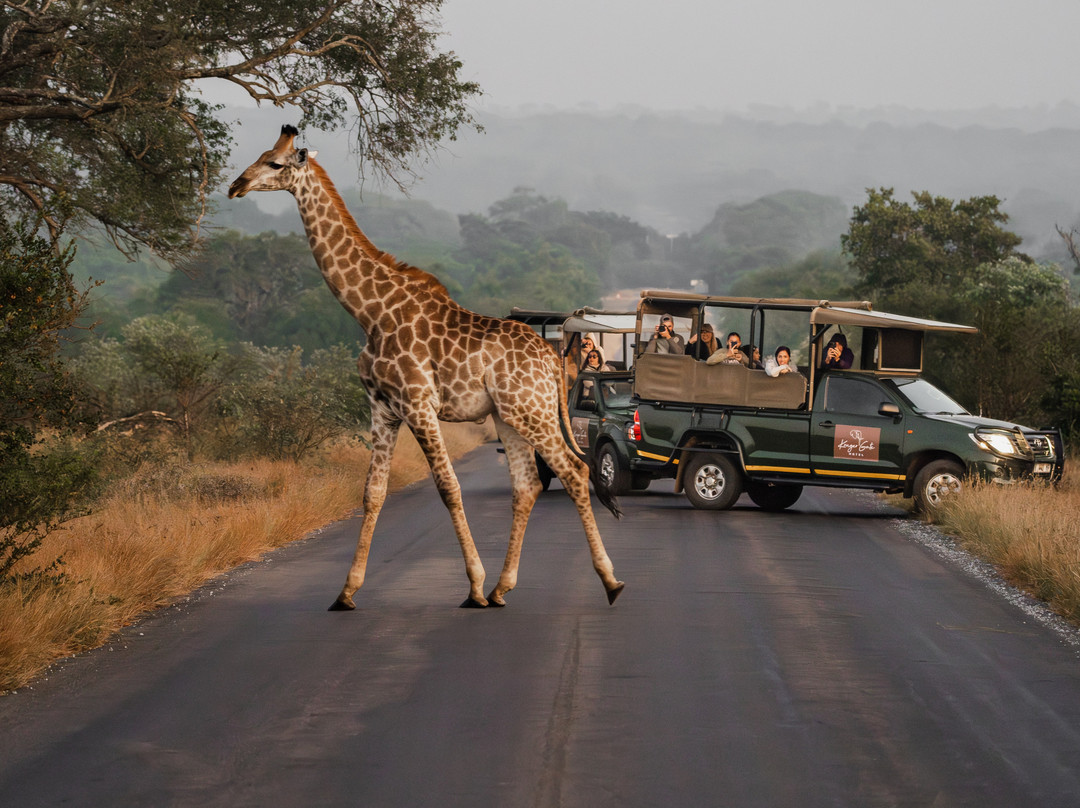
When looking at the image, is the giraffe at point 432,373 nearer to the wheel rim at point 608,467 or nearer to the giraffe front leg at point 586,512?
the giraffe front leg at point 586,512

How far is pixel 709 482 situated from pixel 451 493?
8.91 m

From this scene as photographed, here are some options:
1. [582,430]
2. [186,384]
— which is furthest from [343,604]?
[186,384]

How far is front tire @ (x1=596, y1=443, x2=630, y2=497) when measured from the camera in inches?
800

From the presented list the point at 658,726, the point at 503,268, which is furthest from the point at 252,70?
the point at 503,268

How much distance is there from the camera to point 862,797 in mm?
5809

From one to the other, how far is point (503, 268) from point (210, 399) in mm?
141593

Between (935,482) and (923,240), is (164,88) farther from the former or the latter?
(923,240)

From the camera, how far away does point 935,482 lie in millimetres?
17906

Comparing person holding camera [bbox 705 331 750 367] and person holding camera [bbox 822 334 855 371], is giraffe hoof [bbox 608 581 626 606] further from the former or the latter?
person holding camera [bbox 822 334 855 371]

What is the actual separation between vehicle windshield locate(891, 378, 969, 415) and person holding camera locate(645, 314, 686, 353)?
3.14 m

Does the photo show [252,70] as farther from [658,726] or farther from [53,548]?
[658,726]

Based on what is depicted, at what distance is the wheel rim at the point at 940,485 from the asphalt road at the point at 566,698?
542 cm

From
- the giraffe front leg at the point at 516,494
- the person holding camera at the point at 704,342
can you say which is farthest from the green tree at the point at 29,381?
the person holding camera at the point at 704,342

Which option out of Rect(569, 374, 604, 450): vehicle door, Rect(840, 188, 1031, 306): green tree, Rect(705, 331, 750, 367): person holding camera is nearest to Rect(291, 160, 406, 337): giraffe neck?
Rect(705, 331, 750, 367): person holding camera
